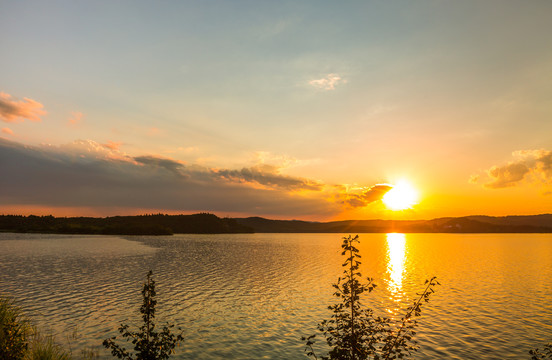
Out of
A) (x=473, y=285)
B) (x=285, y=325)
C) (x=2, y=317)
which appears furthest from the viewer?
(x=473, y=285)

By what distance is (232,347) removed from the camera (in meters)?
24.7

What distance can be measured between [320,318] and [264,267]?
43.2 meters

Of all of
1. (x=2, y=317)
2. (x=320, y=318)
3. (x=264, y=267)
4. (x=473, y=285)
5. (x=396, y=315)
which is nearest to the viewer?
(x=2, y=317)

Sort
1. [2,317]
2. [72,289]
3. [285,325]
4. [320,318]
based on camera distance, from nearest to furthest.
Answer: [2,317]
[285,325]
[320,318]
[72,289]

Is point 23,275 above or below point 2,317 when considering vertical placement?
below

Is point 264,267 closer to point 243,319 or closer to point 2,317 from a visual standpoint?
point 243,319

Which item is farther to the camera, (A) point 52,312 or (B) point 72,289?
(B) point 72,289

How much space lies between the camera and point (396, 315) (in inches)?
1375

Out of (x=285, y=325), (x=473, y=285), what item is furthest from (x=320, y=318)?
(x=473, y=285)

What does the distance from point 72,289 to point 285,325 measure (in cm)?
3147

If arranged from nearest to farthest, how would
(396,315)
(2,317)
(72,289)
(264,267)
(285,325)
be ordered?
(2,317) → (285,325) → (396,315) → (72,289) → (264,267)

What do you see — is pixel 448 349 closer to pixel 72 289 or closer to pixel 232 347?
pixel 232 347

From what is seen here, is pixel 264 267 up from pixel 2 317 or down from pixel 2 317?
down

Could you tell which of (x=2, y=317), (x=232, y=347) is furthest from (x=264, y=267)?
(x=2, y=317)
